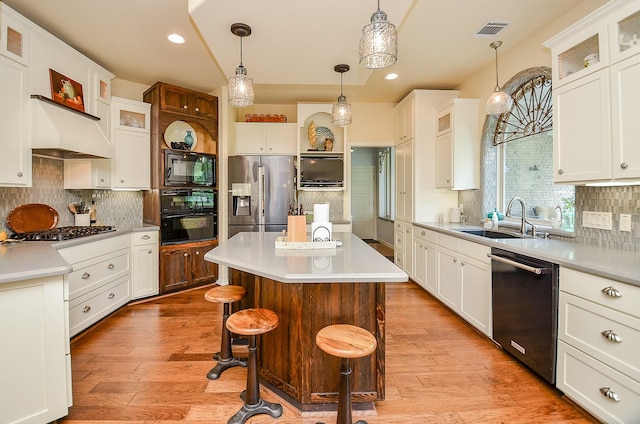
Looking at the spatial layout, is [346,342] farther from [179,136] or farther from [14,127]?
[179,136]

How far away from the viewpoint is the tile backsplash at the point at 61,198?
112 inches

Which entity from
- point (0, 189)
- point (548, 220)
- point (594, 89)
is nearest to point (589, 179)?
point (594, 89)

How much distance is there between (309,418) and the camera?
5.91 ft

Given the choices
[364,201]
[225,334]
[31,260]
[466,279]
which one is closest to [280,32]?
[31,260]

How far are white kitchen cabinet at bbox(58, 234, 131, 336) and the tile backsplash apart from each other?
0.58 metres

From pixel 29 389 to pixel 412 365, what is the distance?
7.66 ft

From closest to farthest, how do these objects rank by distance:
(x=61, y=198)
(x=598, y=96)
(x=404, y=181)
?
(x=598, y=96)
(x=61, y=198)
(x=404, y=181)

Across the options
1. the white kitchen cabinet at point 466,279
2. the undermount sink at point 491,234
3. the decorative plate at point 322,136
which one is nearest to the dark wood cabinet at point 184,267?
the decorative plate at point 322,136

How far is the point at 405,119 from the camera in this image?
4.64 m

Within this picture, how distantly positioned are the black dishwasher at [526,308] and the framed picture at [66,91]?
403 centimetres

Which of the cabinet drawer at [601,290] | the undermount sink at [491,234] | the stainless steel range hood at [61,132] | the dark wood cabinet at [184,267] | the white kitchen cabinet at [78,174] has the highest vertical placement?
the stainless steel range hood at [61,132]

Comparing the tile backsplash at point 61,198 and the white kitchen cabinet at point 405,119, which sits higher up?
the white kitchen cabinet at point 405,119

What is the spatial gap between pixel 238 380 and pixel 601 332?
2.22m

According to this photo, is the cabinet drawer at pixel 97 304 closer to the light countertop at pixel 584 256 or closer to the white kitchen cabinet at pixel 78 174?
the white kitchen cabinet at pixel 78 174
